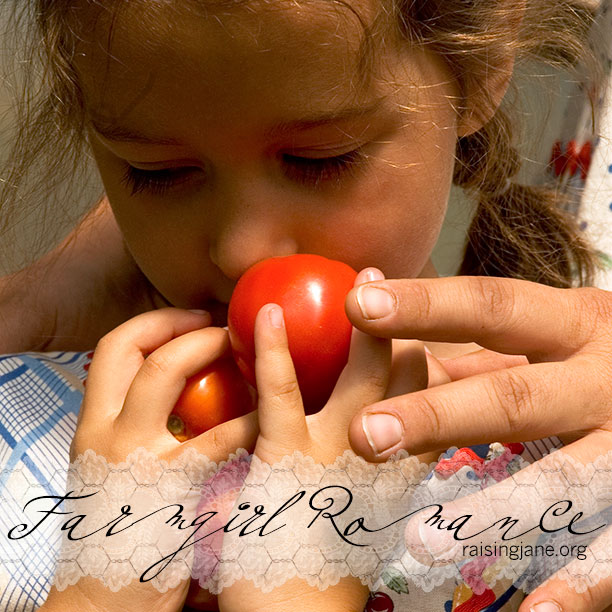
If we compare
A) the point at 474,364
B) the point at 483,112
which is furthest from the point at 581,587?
the point at 483,112

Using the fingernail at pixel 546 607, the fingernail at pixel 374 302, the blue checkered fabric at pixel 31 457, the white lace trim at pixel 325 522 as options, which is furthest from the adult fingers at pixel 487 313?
the blue checkered fabric at pixel 31 457

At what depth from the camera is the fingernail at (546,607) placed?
0.70m

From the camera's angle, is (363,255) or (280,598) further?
(363,255)

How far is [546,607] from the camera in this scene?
71cm

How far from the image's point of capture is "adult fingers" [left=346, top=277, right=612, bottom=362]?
0.70m

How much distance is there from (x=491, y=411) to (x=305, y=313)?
0.19m

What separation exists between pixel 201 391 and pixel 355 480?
0.60ft

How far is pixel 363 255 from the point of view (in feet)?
2.89

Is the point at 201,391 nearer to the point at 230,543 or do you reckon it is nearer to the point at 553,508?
the point at 230,543

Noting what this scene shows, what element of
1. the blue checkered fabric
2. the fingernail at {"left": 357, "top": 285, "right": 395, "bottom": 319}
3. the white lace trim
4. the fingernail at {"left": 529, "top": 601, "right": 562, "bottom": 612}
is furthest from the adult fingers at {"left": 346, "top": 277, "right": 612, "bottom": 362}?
the blue checkered fabric

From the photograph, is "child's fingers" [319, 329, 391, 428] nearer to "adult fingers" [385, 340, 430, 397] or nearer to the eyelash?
"adult fingers" [385, 340, 430, 397]

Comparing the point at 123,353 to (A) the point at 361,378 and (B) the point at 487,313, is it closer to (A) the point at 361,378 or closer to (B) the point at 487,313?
(A) the point at 361,378

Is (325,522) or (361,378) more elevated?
(361,378)

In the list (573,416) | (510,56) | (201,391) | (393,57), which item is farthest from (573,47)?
(201,391)
